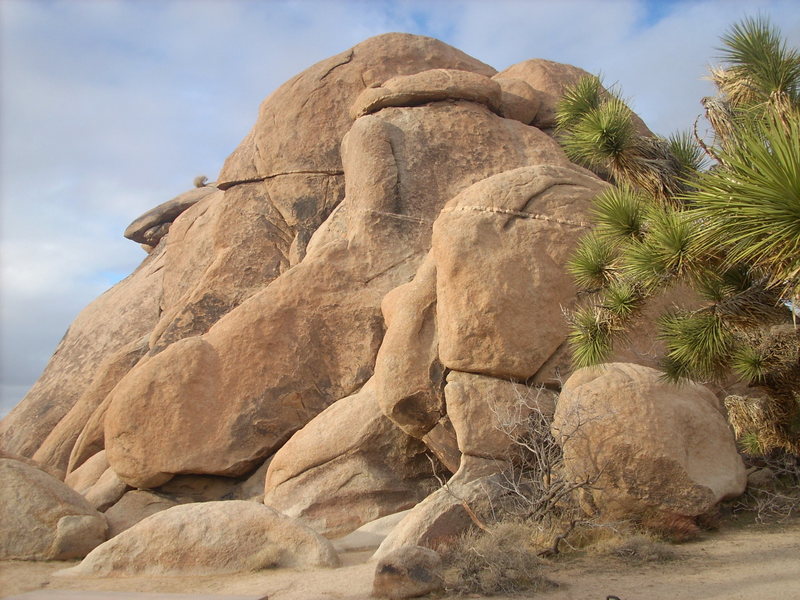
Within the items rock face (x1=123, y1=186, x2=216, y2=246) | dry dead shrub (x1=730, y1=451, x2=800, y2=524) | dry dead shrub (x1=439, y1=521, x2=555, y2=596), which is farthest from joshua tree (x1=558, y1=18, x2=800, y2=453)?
rock face (x1=123, y1=186, x2=216, y2=246)

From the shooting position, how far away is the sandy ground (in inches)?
266

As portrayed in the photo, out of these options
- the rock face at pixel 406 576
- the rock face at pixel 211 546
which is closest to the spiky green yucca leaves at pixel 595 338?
the rock face at pixel 406 576

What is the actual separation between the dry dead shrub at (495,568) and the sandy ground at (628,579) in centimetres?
22

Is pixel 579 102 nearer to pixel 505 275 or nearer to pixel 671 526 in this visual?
pixel 505 275

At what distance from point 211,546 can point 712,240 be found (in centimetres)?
591

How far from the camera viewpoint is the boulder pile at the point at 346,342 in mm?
9156

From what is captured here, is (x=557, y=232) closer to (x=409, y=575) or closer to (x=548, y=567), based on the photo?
(x=548, y=567)

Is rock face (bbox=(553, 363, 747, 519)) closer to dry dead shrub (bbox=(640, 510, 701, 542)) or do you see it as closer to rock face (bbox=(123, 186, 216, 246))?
dry dead shrub (bbox=(640, 510, 701, 542))

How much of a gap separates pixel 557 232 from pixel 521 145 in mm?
4509

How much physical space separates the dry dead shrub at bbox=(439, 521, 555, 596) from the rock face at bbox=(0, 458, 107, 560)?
203 inches

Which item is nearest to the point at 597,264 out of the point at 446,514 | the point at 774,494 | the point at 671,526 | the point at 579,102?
Result: the point at 579,102

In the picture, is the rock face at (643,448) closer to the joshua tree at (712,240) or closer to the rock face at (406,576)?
the joshua tree at (712,240)

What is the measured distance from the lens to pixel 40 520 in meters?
10.4

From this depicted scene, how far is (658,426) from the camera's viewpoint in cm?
862
